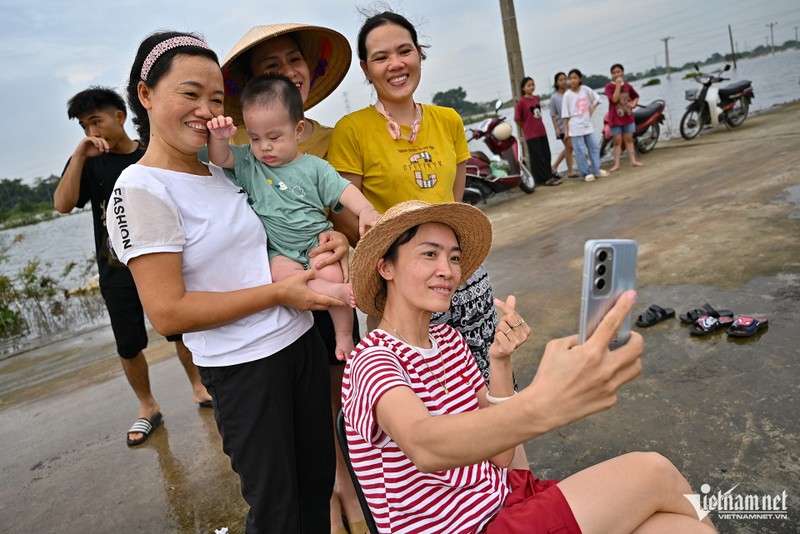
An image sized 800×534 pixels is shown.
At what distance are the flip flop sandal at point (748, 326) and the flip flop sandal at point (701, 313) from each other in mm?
115

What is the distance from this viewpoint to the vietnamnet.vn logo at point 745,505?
6.28 feet

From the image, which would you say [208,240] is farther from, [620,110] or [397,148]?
[620,110]

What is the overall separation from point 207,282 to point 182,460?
2.03 m

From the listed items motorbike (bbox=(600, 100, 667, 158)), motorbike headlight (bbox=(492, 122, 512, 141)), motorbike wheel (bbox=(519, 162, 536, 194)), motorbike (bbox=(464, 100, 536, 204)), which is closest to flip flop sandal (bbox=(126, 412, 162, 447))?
motorbike (bbox=(464, 100, 536, 204))

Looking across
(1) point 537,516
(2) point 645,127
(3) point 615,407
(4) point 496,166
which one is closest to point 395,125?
(1) point 537,516

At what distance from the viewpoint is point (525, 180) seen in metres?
8.88

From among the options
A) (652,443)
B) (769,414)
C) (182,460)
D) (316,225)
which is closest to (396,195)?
(316,225)

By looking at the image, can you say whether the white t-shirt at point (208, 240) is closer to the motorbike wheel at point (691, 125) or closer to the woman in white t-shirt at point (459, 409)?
the woman in white t-shirt at point (459, 409)

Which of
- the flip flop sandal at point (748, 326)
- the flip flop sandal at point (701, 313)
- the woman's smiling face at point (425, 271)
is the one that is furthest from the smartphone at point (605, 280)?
the flip flop sandal at point (701, 313)

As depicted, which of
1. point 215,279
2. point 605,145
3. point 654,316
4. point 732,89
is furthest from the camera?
point 732,89

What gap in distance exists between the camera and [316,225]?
1.95 meters

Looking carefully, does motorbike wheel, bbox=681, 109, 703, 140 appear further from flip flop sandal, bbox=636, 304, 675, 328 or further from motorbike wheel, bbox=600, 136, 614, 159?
flip flop sandal, bbox=636, 304, 675, 328

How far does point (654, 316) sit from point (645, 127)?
7.50 m

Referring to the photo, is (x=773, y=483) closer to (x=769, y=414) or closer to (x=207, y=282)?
(x=769, y=414)
